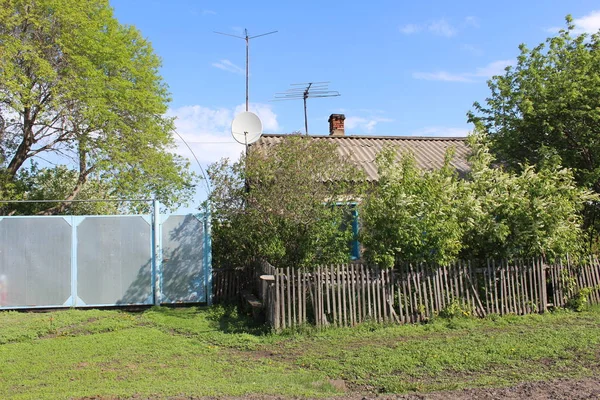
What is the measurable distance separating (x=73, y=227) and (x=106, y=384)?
578 centimetres

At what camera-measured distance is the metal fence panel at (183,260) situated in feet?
35.7

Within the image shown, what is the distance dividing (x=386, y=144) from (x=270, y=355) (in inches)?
403

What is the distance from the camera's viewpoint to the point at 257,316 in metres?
9.25

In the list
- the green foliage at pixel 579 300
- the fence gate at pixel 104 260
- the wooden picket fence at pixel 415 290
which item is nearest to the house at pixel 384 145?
the wooden picket fence at pixel 415 290

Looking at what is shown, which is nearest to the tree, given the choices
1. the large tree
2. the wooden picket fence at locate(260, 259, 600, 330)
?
the wooden picket fence at locate(260, 259, 600, 330)

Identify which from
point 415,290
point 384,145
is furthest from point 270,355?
point 384,145

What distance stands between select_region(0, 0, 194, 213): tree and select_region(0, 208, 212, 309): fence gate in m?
3.70

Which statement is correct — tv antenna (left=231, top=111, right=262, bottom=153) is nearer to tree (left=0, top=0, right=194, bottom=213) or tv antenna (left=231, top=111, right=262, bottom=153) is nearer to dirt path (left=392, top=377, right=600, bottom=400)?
tree (left=0, top=0, right=194, bottom=213)

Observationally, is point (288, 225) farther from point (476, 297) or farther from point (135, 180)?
point (135, 180)

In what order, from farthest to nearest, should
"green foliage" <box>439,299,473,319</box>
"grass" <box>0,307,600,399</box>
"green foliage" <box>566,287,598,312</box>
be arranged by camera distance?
"green foliage" <box>566,287,598,312</box> → "green foliage" <box>439,299,473,319</box> → "grass" <box>0,307,600,399</box>

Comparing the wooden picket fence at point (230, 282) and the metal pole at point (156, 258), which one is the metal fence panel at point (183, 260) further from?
the wooden picket fence at point (230, 282)

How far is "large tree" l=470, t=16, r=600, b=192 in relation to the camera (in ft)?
39.6

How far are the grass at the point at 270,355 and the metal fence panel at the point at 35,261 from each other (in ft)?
3.64

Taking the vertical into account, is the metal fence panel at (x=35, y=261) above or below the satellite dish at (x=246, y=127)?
below
